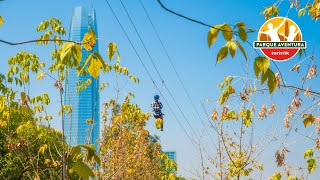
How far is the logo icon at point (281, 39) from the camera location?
17.2 ft

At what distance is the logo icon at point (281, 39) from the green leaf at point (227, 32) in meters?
3.17

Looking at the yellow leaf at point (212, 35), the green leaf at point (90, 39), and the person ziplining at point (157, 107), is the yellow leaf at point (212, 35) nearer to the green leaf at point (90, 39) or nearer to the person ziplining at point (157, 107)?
the green leaf at point (90, 39)

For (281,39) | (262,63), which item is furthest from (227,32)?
(281,39)

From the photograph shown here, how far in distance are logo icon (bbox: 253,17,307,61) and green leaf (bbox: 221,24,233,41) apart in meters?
3.17

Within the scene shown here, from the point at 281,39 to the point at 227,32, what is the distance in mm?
3650

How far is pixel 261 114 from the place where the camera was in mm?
6168

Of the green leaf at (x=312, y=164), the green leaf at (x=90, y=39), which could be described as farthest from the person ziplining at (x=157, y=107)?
the green leaf at (x=90, y=39)

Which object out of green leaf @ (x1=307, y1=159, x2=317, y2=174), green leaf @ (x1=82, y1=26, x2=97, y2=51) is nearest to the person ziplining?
green leaf @ (x1=307, y1=159, x2=317, y2=174)

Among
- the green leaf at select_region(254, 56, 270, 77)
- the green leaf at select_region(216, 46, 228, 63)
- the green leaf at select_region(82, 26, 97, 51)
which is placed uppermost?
the green leaf at select_region(82, 26, 97, 51)

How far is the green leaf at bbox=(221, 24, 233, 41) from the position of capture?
1.95 m

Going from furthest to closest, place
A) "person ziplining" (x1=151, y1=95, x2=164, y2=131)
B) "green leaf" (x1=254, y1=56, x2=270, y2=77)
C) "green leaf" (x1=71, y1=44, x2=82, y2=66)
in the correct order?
"person ziplining" (x1=151, y1=95, x2=164, y2=131)
"green leaf" (x1=71, y1=44, x2=82, y2=66)
"green leaf" (x1=254, y1=56, x2=270, y2=77)

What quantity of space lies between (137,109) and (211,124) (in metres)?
2.04

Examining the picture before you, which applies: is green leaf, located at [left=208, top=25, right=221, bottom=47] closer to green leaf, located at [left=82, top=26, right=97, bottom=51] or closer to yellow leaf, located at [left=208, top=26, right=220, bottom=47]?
yellow leaf, located at [left=208, top=26, right=220, bottom=47]

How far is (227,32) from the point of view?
1.98 meters
